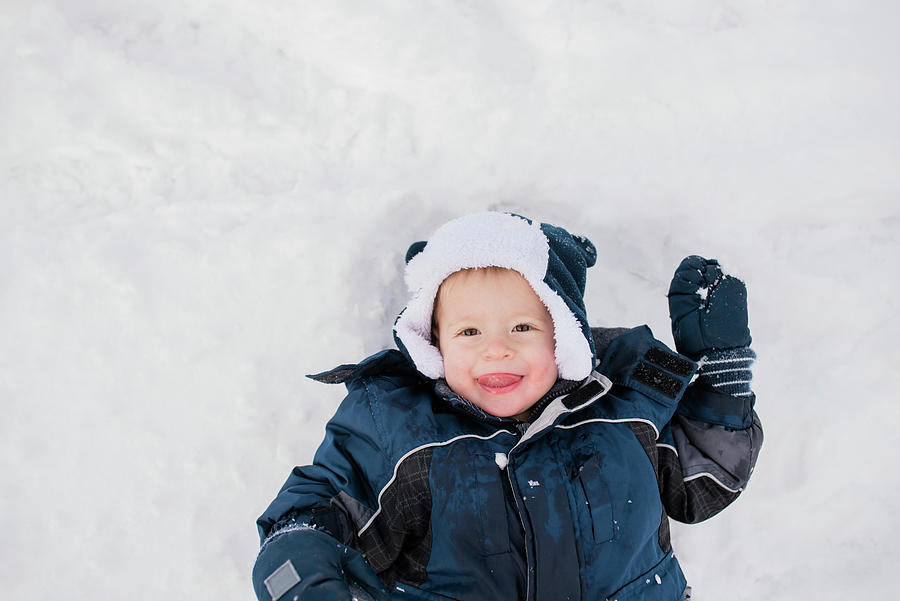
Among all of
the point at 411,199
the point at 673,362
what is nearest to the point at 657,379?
the point at 673,362

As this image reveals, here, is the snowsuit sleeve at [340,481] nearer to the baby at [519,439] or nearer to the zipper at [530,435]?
the baby at [519,439]

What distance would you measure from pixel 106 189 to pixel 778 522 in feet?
7.62

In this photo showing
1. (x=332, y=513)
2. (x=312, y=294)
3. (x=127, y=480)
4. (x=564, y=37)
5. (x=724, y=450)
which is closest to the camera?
(x=332, y=513)

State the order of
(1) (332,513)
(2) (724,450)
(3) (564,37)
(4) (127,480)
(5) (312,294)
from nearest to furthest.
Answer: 1. (1) (332,513)
2. (2) (724,450)
3. (4) (127,480)
4. (5) (312,294)
5. (3) (564,37)

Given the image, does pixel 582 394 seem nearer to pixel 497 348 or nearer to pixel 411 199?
pixel 497 348

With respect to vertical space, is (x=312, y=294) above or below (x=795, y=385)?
above

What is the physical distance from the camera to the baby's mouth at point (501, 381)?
1661mm

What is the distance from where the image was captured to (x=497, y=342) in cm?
164

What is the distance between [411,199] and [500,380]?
2.56ft

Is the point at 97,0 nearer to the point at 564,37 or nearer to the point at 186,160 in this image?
the point at 186,160

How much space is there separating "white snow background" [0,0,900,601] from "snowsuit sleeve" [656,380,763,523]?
474 mm

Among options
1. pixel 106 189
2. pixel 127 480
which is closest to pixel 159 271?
pixel 106 189

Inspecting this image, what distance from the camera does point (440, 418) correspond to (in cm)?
173

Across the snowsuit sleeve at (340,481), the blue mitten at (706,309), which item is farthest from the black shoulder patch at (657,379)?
the snowsuit sleeve at (340,481)
